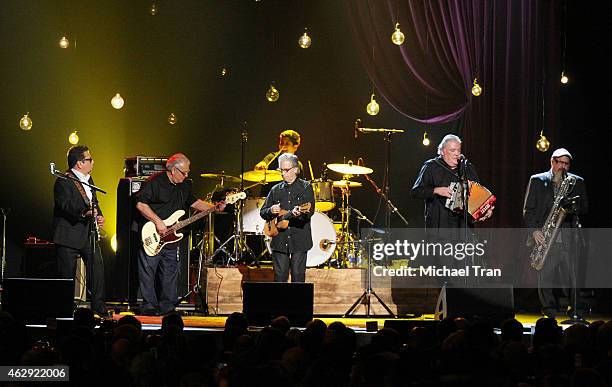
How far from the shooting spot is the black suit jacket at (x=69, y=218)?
10.7m

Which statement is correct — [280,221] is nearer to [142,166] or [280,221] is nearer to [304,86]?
[142,166]

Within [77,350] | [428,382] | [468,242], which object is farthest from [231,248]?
[428,382]

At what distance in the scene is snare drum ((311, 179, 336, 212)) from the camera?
1351 centimetres

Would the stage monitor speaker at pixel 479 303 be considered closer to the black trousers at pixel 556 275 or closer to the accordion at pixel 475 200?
the accordion at pixel 475 200

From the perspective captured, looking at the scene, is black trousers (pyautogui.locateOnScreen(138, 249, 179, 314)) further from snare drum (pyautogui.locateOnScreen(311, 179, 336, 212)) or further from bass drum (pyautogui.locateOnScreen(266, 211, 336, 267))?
snare drum (pyautogui.locateOnScreen(311, 179, 336, 212))

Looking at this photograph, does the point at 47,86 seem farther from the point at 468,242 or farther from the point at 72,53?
the point at 468,242

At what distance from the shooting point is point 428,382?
147 inches

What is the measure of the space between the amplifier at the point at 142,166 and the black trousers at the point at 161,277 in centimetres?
162

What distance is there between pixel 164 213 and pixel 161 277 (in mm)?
826

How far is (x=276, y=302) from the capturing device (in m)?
9.34

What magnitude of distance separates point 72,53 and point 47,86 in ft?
2.34

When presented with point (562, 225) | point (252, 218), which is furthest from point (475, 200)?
point (252, 218)

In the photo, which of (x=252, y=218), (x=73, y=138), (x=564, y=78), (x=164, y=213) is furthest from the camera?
(x=73, y=138)

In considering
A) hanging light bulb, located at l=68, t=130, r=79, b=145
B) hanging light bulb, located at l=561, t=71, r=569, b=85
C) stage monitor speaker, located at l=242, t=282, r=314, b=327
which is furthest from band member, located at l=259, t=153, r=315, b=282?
hanging light bulb, located at l=68, t=130, r=79, b=145
